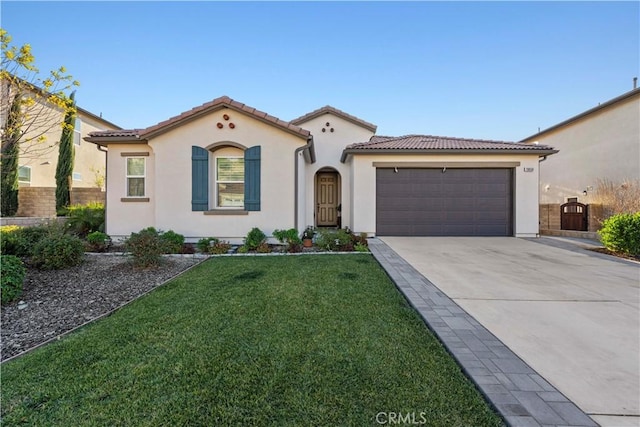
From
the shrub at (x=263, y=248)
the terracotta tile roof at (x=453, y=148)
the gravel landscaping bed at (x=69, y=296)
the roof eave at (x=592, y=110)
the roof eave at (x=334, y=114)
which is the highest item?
the roof eave at (x=592, y=110)

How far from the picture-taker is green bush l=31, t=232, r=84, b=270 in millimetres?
5910

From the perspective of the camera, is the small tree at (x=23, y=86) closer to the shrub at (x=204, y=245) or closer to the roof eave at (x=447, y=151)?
the shrub at (x=204, y=245)

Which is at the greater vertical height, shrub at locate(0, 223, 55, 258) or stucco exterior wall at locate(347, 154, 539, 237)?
stucco exterior wall at locate(347, 154, 539, 237)

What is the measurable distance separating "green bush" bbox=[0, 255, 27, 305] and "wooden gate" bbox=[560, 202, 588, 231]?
1841cm

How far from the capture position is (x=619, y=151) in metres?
12.6

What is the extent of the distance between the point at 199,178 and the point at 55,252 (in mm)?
3956

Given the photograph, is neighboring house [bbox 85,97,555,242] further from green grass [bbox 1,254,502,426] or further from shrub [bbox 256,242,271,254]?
green grass [bbox 1,254,502,426]

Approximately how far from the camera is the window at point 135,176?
959 cm

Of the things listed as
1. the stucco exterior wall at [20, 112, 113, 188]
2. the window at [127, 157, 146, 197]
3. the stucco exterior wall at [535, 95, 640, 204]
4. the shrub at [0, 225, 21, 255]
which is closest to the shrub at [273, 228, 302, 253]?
Result: the window at [127, 157, 146, 197]

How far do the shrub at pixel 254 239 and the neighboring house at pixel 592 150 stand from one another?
16.1 m

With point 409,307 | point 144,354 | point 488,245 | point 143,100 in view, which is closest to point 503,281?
point 409,307

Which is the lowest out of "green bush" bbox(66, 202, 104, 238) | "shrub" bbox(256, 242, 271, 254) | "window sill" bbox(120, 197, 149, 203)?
"shrub" bbox(256, 242, 271, 254)

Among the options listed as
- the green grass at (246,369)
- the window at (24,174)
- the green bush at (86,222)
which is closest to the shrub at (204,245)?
the green grass at (246,369)

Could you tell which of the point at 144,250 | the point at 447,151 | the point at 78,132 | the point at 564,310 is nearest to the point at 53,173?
the point at 78,132
